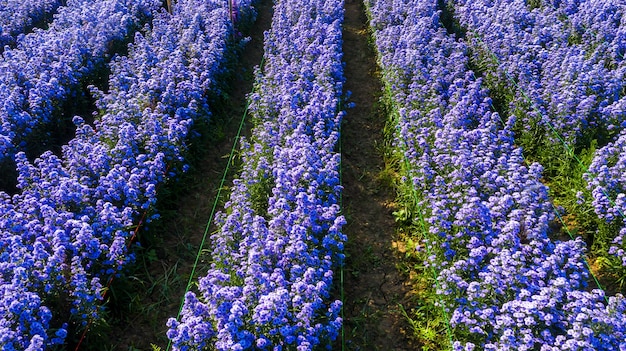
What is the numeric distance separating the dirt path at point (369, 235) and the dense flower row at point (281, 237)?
0.82 meters

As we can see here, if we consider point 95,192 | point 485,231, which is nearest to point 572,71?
point 485,231

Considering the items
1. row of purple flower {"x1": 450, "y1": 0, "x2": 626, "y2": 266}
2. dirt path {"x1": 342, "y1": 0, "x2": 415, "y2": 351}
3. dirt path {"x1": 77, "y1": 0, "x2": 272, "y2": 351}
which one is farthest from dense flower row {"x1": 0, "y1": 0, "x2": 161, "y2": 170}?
row of purple flower {"x1": 450, "y1": 0, "x2": 626, "y2": 266}

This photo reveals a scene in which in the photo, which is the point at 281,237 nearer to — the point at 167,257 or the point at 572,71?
the point at 167,257

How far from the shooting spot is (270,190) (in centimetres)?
795

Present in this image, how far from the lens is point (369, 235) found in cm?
868

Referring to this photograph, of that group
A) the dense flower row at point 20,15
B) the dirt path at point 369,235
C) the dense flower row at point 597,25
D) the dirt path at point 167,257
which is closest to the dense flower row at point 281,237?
the dirt path at point 167,257

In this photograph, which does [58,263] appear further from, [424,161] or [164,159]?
[424,161]

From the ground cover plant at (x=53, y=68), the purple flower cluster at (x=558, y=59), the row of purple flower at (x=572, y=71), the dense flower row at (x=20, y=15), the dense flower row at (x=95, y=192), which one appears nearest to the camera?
the dense flower row at (x=95, y=192)

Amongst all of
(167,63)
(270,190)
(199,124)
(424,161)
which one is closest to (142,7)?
(167,63)

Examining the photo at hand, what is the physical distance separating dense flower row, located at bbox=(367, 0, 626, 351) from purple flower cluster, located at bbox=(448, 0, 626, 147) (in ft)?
3.21

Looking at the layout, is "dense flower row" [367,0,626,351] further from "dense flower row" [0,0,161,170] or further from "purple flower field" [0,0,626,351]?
"dense flower row" [0,0,161,170]

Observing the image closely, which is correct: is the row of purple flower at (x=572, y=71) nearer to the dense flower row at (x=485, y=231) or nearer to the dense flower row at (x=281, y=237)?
the dense flower row at (x=485, y=231)

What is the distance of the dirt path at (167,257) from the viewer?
6886 mm

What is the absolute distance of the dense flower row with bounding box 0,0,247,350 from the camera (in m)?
5.92
